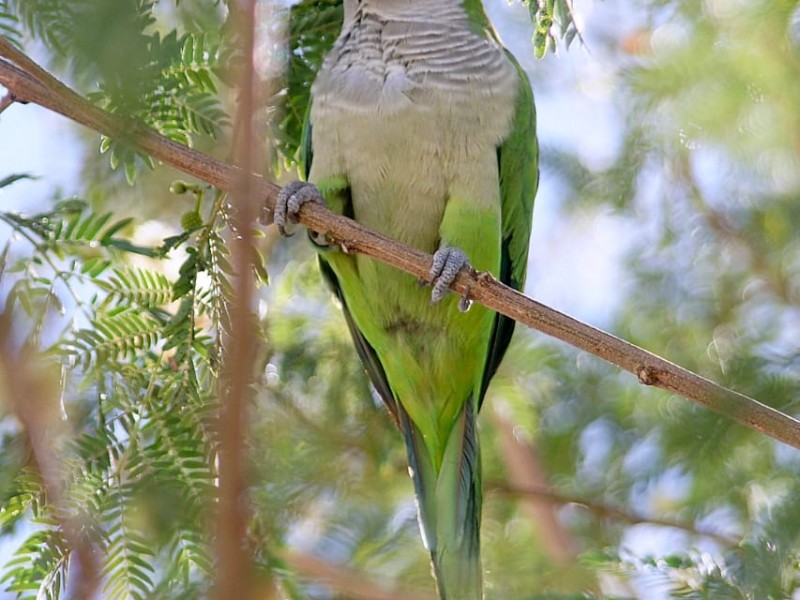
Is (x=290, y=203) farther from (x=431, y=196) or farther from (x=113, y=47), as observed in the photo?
(x=113, y=47)

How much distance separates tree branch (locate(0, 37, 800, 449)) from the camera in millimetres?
2000

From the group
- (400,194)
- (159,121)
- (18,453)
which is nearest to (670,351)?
(400,194)

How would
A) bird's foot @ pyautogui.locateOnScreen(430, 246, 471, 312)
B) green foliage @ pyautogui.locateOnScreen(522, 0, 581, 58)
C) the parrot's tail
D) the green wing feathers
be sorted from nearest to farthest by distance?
green foliage @ pyautogui.locateOnScreen(522, 0, 581, 58), bird's foot @ pyautogui.locateOnScreen(430, 246, 471, 312), the parrot's tail, the green wing feathers

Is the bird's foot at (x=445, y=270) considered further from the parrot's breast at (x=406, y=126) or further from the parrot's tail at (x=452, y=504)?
the parrot's tail at (x=452, y=504)

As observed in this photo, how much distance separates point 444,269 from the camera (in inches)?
98.3

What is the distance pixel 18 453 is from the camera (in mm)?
2080

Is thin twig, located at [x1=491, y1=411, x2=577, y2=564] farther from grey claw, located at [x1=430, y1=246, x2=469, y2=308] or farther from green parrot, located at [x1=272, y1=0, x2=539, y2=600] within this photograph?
grey claw, located at [x1=430, y1=246, x2=469, y2=308]

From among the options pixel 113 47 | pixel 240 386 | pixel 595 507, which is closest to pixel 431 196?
pixel 595 507

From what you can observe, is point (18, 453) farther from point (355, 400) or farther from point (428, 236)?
point (355, 400)

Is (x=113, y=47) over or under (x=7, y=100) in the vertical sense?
over

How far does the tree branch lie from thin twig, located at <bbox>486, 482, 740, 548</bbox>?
120cm

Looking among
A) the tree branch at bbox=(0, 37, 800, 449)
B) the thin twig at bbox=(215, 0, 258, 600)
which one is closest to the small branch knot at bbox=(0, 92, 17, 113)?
the tree branch at bbox=(0, 37, 800, 449)

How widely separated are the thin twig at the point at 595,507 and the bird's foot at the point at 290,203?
136 cm

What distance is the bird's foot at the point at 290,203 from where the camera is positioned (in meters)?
2.54
